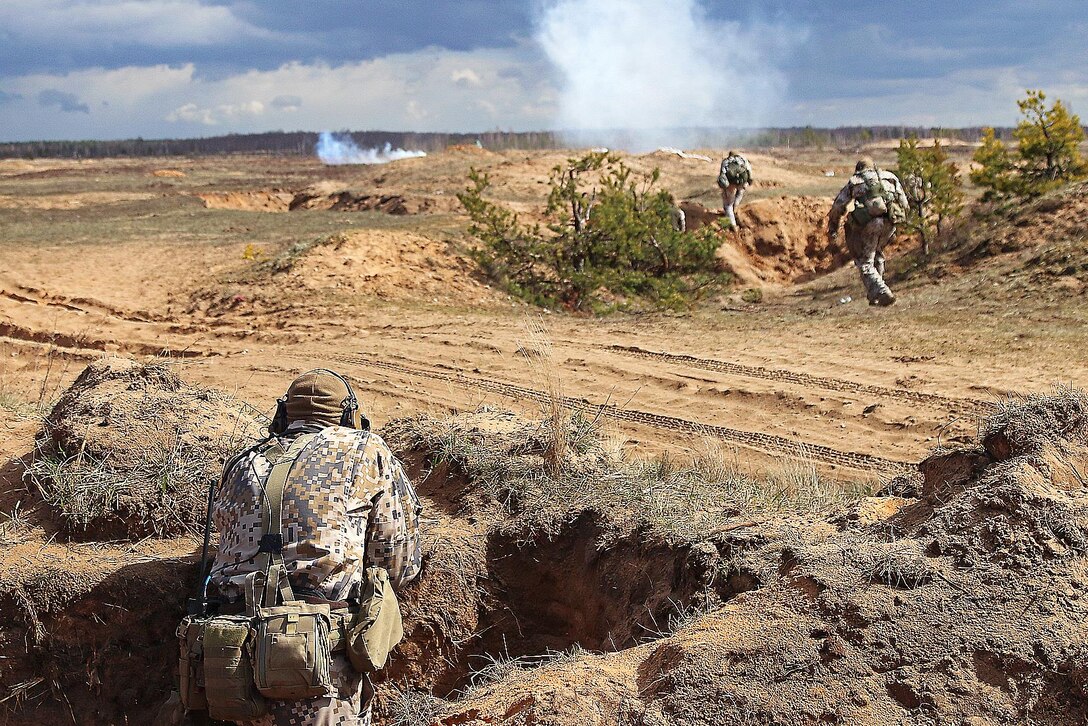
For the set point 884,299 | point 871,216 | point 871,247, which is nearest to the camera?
point 884,299

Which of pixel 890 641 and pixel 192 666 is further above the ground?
pixel 890 641

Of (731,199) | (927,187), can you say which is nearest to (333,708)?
(927,187)

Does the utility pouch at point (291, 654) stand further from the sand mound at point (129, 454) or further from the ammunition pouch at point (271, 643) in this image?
the sand mound at point (129, 454)

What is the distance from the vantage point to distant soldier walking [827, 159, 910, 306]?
11.0 m

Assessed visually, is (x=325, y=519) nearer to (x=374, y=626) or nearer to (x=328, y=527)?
(x=328, y=527)

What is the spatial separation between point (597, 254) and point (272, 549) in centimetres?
1113

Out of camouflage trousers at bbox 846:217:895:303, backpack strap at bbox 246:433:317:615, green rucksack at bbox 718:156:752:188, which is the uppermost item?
green rucksack at bbox 718:156:752:188

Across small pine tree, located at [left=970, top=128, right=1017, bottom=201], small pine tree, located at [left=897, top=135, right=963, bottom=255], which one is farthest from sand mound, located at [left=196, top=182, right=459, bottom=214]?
small pine tree, located at [left=970, top=128, right=1017, bottom=201]

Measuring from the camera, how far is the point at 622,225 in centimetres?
1359

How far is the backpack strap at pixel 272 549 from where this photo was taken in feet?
9.87

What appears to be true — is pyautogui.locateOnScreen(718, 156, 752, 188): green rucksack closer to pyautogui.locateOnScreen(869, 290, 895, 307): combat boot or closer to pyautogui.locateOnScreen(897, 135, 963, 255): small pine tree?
pyautogui.locateOnScreen(897, 135, 963, 255): small pine tree

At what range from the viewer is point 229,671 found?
2.90 metres

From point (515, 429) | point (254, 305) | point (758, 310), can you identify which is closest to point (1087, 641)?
point (515, 429)

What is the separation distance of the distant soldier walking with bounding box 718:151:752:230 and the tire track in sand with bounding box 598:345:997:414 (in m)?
7.22
